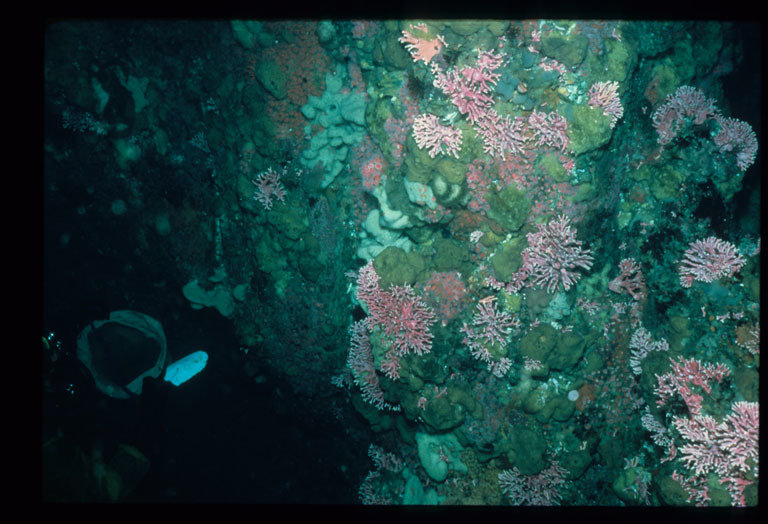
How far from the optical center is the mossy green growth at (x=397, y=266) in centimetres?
343

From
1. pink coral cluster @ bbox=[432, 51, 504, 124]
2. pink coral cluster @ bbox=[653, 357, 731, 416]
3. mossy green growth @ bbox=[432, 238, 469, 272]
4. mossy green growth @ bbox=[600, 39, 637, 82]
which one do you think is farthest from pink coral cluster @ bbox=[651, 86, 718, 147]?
mossy green growth @ bbox=[432, 238, 469, 272]

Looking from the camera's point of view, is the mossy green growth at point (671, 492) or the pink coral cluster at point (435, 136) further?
the mossy green growth at point (671, 492)

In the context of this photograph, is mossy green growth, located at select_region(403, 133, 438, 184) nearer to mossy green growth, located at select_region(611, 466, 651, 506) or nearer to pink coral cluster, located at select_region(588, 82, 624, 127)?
pink coral cluster, located at select_region(588, 82, 624, 127)

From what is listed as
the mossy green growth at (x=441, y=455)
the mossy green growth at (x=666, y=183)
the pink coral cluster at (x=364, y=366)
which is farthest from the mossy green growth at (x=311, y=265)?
the mossy green growth at (x=666, y=183)

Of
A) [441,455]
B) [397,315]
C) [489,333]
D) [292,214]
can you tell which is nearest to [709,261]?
[489,333]

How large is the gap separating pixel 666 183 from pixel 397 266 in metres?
2.57

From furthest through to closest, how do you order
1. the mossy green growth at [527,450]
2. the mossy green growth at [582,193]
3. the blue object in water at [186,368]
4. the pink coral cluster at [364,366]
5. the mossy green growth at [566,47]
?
1. the blue object in water at [186,368]
2. the pink coral cluster at [364,366]
3. the mossy green growth at [527,450]
4. the mossy green growth at [582,193]
5. the mossy green growth at [566,47]

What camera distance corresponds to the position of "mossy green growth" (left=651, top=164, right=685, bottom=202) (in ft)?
11.3

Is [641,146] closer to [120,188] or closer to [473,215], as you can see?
[473,215]

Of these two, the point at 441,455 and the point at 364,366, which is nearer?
the point at 441,455

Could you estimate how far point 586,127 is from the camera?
123 inches

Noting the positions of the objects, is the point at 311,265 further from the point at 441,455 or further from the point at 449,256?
the point at 441,455

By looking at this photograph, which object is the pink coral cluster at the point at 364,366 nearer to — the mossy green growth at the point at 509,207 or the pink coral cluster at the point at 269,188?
the pink coral cluster at the point at 269,188

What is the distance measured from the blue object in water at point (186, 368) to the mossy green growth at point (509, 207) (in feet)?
12.1
